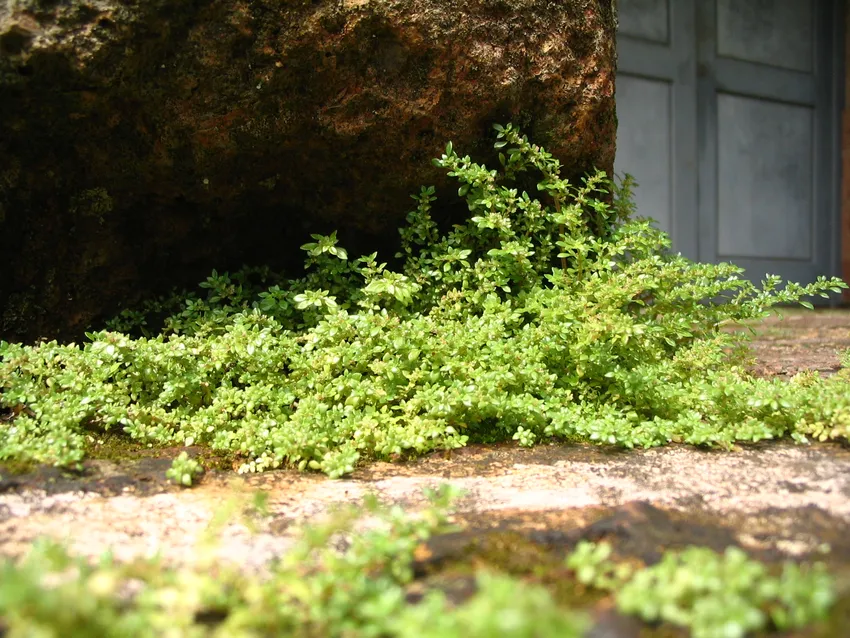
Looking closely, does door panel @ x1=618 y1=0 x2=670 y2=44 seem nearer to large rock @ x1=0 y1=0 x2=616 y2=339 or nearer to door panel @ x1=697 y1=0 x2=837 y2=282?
door panel @ x1=697 y1=0 x2=837 y2=282

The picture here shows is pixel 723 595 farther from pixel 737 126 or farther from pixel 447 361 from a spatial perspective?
pixel 737 126

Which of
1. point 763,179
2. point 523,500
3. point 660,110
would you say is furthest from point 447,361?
point 763,179

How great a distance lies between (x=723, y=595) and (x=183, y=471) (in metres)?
1.29

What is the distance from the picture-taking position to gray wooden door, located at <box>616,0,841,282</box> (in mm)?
6012

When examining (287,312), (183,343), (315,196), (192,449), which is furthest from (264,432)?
(315,196)

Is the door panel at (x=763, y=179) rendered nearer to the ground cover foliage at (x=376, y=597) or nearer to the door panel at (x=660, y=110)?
the door panel at (x=660, y=110)

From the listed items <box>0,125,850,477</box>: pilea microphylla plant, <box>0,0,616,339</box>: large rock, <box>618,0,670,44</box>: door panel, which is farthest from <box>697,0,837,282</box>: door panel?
<box>0,125,850,477</box>: pilea microphylla plant

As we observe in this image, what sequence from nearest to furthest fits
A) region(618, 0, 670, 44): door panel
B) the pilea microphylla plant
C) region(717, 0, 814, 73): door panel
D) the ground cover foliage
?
1. the ground cover foliage
2. the pilea microphylla plant
3. region(618, 0, 670, 44): door panel
4. region(717, 0, 814, 73): door panel

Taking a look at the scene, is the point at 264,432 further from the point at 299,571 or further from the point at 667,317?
the point at 667,317

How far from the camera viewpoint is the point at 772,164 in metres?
6.67

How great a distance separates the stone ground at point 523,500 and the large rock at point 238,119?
1.09 metres

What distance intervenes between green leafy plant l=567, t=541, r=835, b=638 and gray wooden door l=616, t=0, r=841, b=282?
16.6 ft

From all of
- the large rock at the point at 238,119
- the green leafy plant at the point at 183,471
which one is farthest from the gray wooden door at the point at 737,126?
the green leafy plant at the point at 183,471

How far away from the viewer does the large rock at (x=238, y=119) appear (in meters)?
2.23
